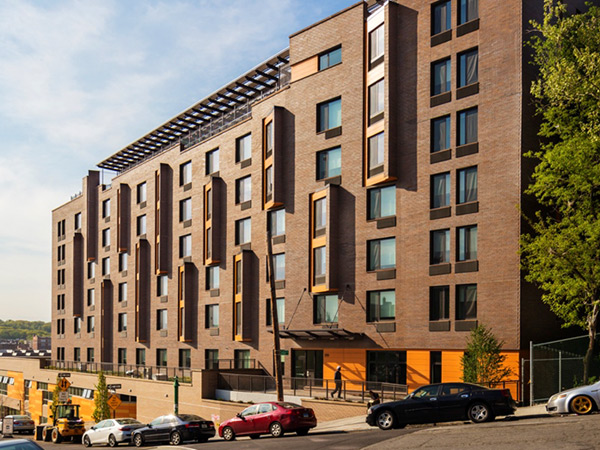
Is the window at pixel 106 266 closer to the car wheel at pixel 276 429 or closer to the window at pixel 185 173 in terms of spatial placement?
the window at pixel 185 173

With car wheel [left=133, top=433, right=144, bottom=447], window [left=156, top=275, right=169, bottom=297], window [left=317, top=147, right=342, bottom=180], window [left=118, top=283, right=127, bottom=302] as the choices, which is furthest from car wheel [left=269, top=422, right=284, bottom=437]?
window [left=118, top=283, right=127, bottom=302]

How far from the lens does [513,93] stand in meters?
33.2

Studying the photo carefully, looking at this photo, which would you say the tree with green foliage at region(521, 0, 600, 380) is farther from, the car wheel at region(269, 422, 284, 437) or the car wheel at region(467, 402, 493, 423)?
the car wheel at region(269, 422, 284, 437)

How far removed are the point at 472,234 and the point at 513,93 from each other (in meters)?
7.42

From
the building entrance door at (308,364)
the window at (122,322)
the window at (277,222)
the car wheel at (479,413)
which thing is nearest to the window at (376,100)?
the window at (277,222)

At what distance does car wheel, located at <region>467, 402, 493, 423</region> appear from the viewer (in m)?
21.9

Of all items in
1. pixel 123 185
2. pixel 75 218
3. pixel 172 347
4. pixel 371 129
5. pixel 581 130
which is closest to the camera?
pixel 581 130

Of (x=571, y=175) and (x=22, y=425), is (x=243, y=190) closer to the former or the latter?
(x=571, y=175)

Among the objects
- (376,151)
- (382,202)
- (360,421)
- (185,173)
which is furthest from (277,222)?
(360,421)

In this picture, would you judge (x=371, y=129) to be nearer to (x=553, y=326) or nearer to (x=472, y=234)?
(x=472, y=234)

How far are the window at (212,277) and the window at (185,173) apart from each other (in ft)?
27.5

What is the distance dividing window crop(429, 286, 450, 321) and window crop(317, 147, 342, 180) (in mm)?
10098

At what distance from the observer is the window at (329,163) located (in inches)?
1651

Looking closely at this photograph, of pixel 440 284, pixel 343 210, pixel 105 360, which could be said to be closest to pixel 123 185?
pixel 105 360
